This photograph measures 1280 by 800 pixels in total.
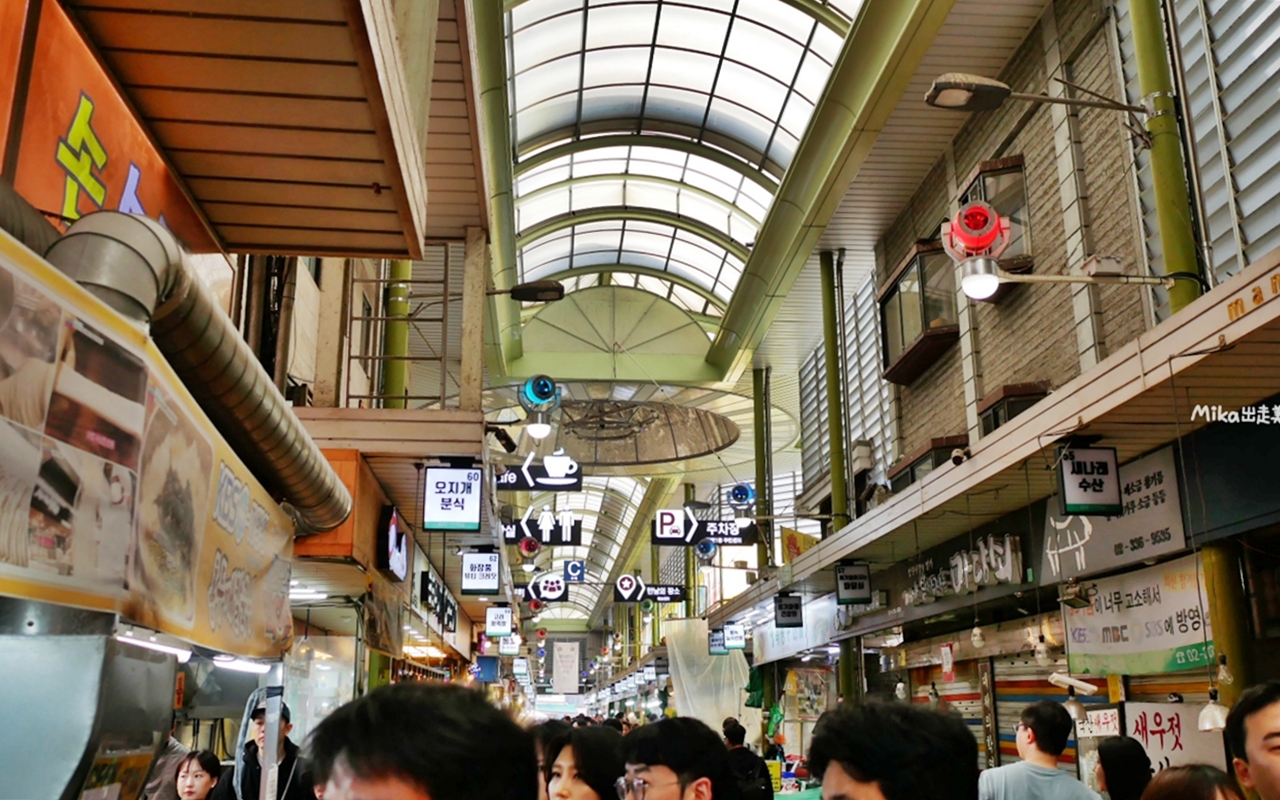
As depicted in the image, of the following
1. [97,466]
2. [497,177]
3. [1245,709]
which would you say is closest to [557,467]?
A: [497,177]

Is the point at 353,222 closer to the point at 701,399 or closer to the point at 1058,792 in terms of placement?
the point at 1058,792

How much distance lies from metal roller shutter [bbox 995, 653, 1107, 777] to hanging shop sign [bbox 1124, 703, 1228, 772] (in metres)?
2.10


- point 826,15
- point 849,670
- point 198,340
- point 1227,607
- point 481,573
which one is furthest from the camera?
point 481,573

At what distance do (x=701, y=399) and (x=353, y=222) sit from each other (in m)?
14.4

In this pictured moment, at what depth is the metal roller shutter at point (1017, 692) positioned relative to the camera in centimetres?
989

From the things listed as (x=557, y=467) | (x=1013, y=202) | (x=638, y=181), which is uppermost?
(x=638, y=181)

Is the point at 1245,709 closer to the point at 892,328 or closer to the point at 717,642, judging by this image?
the point at 892,328

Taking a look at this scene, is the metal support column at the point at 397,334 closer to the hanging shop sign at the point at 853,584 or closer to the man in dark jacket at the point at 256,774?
the man in dark jacket at the point at 256,774

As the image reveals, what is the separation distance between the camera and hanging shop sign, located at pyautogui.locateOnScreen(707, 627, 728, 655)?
22.8 metres

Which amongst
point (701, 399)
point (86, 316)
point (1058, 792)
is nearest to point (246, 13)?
point (86, 316)

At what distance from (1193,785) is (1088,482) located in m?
4.72

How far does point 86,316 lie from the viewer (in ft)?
8.87

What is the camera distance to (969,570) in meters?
10.4

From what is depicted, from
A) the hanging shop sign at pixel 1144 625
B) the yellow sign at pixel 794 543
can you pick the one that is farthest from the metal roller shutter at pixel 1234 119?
the yellow sign at pixel 794 543
